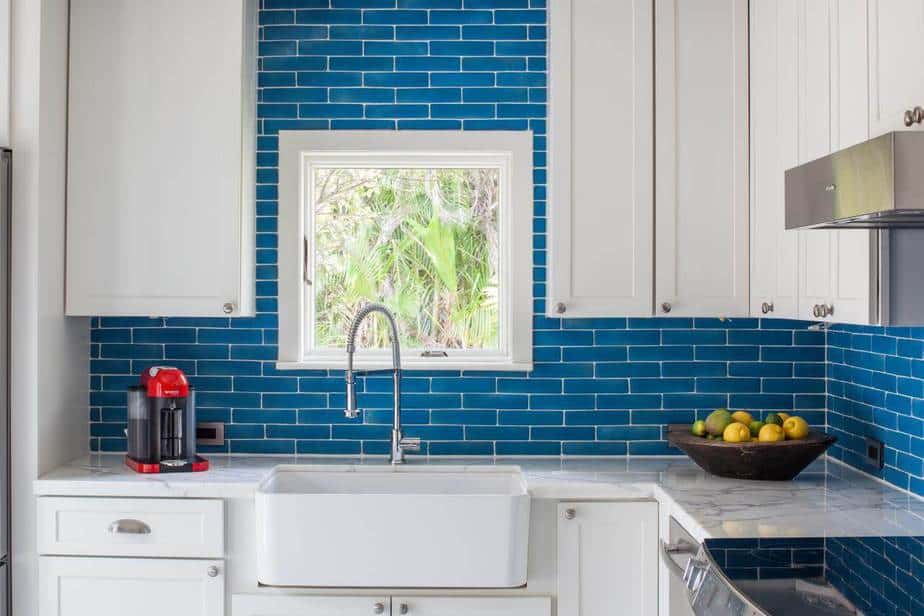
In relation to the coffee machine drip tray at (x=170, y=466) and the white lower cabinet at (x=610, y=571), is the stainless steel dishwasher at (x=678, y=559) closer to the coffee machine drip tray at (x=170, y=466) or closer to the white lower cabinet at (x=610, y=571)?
the white lower cabinet at (x=610, y=571)

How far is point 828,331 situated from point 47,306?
8.62 feet

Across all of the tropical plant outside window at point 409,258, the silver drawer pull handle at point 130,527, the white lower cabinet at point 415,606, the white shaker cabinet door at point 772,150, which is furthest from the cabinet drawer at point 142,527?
the white shaker cabinet door at point 772,150

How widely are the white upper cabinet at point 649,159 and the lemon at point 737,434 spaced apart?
38 cm

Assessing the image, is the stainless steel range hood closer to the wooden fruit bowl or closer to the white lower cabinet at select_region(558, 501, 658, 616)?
the wooden fruit bowl

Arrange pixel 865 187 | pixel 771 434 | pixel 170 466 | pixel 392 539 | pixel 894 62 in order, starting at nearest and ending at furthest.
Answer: pixel 865 187, pixel 894 62, pixel 392 539, pixel 771 434, pixel 170 466

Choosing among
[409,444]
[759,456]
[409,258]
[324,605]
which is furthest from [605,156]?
[324,605]

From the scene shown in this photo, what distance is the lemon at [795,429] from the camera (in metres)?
2.72

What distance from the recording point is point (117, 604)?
2.68 metres

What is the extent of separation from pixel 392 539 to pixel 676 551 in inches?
31.8

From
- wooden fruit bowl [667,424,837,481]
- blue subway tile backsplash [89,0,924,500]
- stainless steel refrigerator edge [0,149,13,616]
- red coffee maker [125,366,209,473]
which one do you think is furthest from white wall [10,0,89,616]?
wooden fruit bowl [667,424,837,481]

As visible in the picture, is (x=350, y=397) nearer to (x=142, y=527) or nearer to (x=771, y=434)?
(x=142, y=527)

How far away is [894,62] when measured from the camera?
1901mm

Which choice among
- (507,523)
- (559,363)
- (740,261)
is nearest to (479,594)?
(507,523)

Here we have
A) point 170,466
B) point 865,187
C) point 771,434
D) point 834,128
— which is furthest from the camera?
point 170,466
